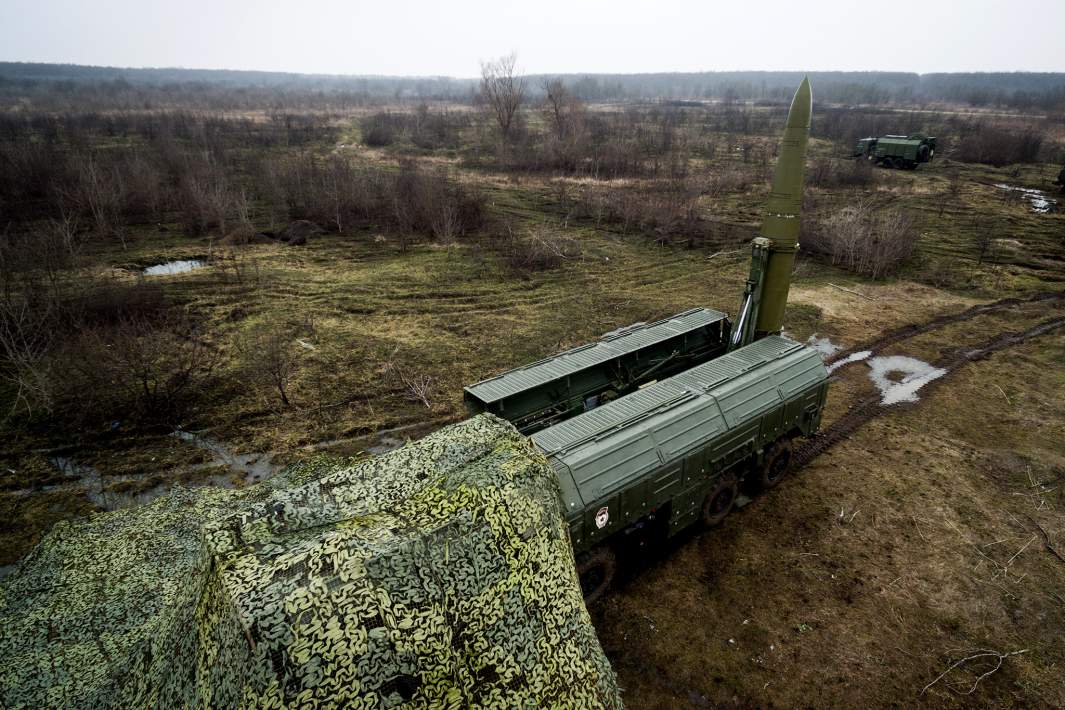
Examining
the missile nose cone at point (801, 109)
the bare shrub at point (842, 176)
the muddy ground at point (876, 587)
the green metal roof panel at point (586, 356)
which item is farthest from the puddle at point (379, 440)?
the bare shrub at point (842, 176)

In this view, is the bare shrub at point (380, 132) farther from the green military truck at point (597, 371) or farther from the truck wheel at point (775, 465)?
the truck wheel at point (775, 465)

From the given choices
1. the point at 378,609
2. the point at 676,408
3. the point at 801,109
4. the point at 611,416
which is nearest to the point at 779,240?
the point at 801,109

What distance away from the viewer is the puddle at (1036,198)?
30.8 meters

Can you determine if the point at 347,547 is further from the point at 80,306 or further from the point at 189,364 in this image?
the point at 80,306

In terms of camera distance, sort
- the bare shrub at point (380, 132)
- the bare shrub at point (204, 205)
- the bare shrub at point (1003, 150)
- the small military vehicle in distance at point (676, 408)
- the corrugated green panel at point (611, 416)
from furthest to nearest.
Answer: the bare shrub at point (380, 132), the bare shrub at point (1003, 150), the bare shrub at point (204, 205), the corrugated green panel at point (611, 416), the small military vehicle in distance at point (676, 408)

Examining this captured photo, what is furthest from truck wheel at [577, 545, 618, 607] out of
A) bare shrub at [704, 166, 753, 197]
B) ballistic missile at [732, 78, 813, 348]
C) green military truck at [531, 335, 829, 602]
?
bare shrub at [704, 166, 753, 197]

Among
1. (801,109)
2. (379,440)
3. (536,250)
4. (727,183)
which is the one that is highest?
(801,109)

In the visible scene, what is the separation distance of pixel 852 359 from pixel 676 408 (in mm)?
9420

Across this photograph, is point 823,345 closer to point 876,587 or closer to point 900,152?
point 876,587

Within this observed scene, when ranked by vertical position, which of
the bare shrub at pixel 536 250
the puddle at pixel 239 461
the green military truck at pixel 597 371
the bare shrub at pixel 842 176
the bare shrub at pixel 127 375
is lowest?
the puddle at pixel 239 461

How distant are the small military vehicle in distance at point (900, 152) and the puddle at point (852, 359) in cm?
3342

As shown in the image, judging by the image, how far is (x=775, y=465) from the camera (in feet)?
35.0

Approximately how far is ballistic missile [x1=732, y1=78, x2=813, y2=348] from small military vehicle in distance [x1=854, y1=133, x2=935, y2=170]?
123 feet

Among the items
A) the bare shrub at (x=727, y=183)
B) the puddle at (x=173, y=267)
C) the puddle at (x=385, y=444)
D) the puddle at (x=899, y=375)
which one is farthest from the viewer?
the bare shrub at (x=727, y=183)
